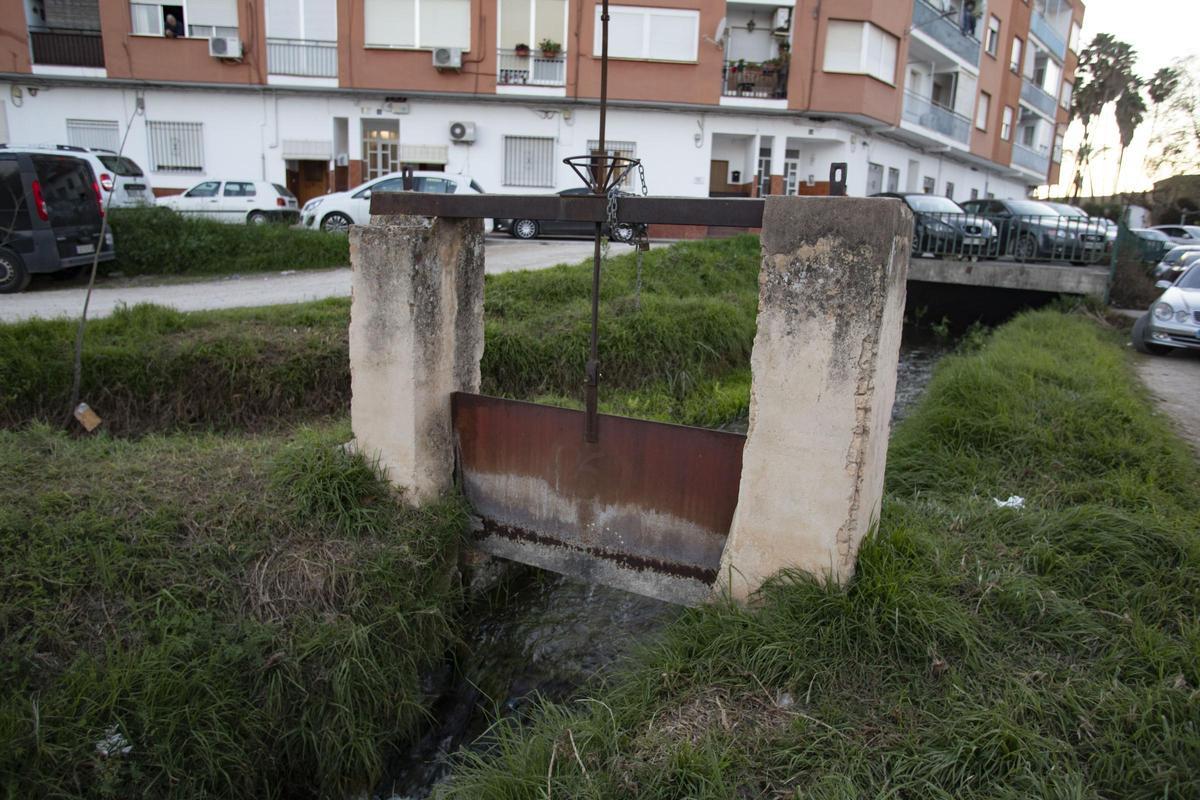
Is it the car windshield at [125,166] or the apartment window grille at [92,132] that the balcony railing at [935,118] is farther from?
the apartment window grille at [92,132]

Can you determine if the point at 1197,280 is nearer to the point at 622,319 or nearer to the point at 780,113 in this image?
the point at 622,319

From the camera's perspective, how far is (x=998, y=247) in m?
16.2

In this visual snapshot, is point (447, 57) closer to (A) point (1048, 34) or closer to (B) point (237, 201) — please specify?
(B) point (237, 201)

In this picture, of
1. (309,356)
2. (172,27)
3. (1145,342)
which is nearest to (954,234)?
(1145,342)

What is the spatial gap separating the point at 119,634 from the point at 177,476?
1.34 m

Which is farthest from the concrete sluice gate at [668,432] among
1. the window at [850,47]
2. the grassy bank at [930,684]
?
the window at [850,47]

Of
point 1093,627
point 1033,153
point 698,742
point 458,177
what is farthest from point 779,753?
point 1033,153

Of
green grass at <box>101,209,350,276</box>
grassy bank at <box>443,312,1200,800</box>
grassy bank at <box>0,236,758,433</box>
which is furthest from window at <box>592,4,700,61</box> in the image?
grassy bank at <box>443,312,1200,800</box>

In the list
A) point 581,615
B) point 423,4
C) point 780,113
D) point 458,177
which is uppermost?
point 423,4

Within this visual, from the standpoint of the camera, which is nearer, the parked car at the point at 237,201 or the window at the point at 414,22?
the parked car at the point at 237,201

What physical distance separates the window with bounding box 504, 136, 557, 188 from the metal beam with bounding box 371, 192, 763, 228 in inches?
779

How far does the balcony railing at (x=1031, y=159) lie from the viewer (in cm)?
3966

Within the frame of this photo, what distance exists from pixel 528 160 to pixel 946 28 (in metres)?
16.3

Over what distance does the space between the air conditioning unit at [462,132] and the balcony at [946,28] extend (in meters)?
14.9
